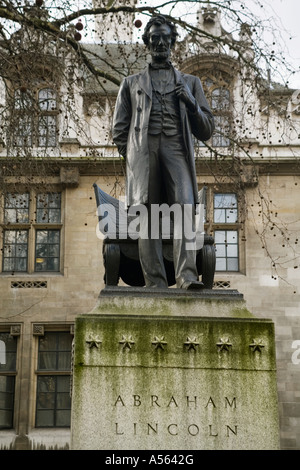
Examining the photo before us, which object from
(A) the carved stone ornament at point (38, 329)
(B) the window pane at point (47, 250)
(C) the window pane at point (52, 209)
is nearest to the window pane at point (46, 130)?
(C) the window pane at point (52, 209)

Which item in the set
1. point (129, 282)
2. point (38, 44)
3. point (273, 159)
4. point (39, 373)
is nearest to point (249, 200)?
point (273, 159)

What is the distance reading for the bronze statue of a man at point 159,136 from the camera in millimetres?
6441

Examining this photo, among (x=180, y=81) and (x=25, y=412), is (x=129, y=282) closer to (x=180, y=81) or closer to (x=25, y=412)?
(x=180, y=81)

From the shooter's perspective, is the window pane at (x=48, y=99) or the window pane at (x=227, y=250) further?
the window pane at (x=227, y=250)

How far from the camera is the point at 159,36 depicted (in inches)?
266

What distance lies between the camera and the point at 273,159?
19844 millimetres

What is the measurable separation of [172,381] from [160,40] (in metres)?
2.70

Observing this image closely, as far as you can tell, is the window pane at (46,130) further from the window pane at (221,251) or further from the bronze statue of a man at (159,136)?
the bronze statue of a man at (159,136)

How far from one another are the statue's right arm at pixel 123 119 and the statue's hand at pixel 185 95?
45cm

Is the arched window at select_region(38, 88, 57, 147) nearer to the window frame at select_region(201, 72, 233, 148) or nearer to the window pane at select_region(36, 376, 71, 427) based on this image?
the window frame at select_region(201, 72, 233, 148)

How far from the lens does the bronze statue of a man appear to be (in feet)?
21.1

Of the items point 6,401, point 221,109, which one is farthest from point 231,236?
point 221,109

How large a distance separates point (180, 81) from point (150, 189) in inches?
34.9

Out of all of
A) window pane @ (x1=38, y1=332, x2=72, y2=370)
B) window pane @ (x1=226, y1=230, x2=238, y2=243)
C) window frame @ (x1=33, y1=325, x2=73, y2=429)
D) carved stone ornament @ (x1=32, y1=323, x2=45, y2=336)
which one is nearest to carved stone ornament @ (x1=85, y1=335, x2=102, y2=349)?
window frame @ (x1=33, y1=325, x2=73, y2=429)
